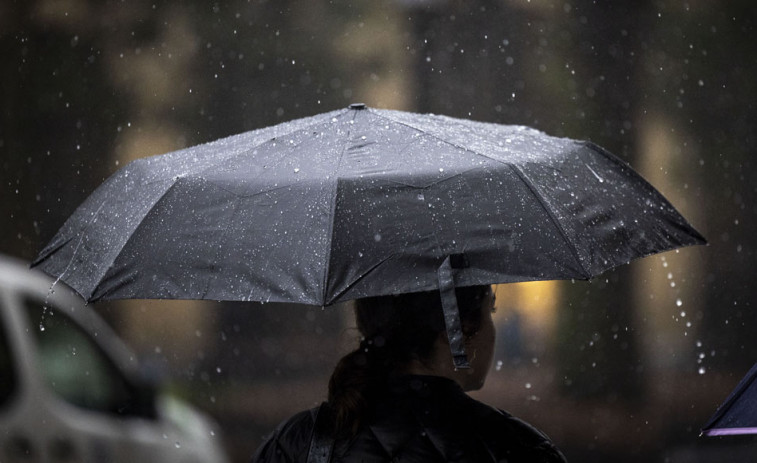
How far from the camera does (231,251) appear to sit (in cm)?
255

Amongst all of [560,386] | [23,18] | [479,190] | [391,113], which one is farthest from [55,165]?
[479,190]

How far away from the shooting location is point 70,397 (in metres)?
6.17

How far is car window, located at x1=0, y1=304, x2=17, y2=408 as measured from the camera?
582 centimetres

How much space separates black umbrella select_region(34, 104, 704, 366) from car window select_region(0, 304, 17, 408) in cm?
310

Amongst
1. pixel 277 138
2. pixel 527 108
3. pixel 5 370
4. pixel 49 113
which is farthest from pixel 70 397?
pixel 527 108

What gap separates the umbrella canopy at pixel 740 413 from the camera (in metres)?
2.21

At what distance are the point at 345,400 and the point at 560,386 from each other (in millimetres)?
6771

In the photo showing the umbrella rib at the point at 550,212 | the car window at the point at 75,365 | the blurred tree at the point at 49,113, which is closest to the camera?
the umbrella rib at the point at 550,212

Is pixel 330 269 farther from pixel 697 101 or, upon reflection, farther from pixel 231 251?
pixel 697 101

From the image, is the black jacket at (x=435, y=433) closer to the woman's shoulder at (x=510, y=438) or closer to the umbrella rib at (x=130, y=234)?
the woman's shoulder at (x=510, y=438)

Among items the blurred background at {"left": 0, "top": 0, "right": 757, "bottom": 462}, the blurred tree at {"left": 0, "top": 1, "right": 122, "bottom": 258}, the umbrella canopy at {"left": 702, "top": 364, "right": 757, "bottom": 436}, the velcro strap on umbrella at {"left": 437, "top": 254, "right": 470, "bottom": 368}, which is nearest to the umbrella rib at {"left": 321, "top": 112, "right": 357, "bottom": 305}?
the velcro strap on umbrella at {"left": 437, "top": 254, "right": 470, "bottom": 368}

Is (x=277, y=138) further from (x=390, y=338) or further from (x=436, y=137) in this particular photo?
(x=390, y=338)

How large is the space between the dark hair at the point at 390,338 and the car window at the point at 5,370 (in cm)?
366

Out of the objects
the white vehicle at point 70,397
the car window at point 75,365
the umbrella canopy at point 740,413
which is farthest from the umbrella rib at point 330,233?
the car window at point 75,365
